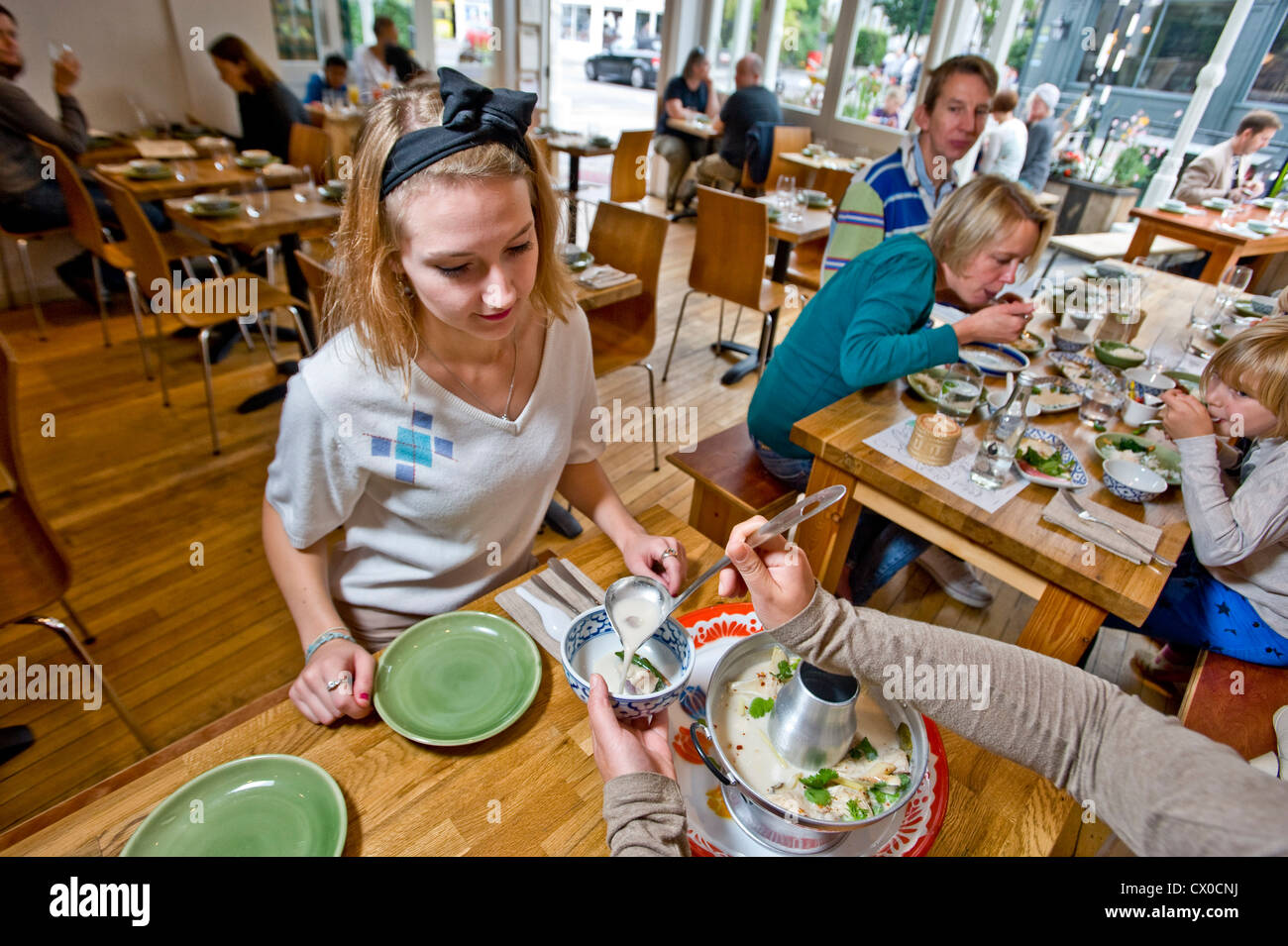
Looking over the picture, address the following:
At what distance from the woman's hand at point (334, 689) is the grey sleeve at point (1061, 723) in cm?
55

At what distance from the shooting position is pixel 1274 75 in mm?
5059

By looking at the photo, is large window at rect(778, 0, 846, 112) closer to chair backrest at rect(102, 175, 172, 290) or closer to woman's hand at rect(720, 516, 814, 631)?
chair backrest at rect(102, 175, 172, 290)

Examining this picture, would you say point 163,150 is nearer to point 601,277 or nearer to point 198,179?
point 198,179

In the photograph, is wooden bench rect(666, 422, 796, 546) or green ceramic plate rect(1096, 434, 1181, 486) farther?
wooden bench rect(666, 422, 796, 546)

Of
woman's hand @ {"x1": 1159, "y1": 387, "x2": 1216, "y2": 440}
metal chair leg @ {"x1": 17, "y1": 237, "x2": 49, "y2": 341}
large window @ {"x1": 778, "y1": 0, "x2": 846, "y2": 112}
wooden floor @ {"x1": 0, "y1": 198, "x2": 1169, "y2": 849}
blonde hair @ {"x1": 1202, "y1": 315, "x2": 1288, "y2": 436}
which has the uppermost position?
large window @ {"x1": 778, "y1": 0, "x2": 846, "y2": 112}

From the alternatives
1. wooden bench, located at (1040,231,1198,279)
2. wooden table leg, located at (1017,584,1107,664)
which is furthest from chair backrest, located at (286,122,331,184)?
wooden bench, located at (1040,231,1198,279)

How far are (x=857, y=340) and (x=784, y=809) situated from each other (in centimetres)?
138

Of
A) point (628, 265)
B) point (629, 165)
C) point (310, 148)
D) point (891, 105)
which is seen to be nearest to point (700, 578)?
point (628, 265)

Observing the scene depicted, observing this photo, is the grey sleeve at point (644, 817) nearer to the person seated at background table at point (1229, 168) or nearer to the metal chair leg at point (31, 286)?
the metal chair leg at point (31, 286)

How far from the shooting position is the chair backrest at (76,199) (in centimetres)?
316

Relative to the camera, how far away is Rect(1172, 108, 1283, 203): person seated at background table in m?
4.83

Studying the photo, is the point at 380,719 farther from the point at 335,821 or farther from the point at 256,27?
the point at 256,27

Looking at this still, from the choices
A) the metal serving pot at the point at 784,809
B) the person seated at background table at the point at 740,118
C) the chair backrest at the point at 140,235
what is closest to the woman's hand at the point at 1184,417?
the metal serving pot at the point at 784,809

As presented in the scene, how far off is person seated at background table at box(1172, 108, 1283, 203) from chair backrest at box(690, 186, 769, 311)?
4031mm
